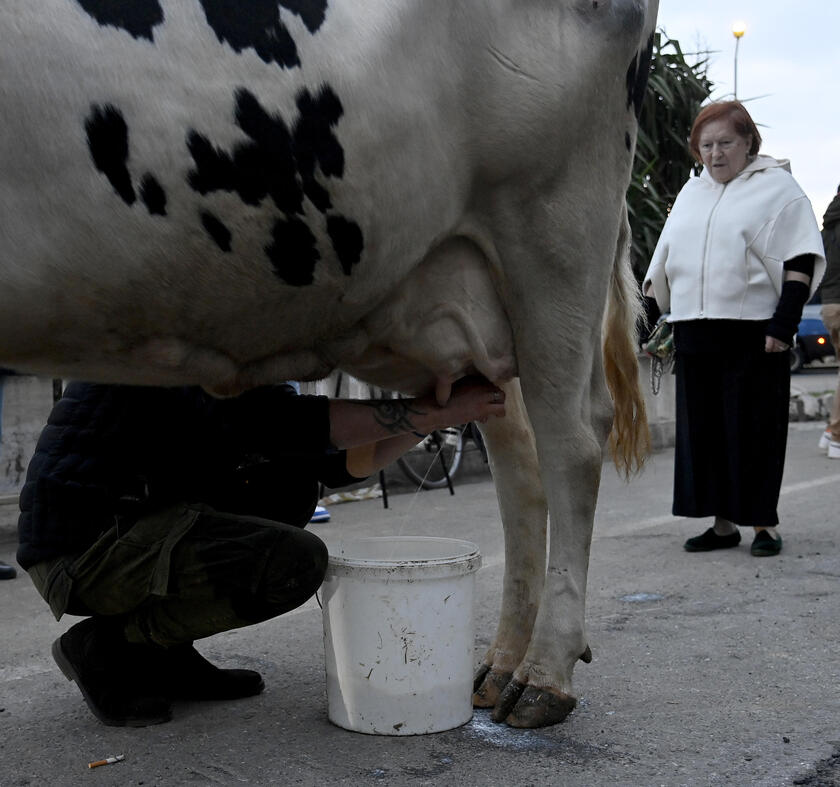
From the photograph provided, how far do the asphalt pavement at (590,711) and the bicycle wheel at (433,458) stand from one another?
2529 mm

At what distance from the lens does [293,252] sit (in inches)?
78.2

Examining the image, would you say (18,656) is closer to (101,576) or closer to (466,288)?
(101,576)

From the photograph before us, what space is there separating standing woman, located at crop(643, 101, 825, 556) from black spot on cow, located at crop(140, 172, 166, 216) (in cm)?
316

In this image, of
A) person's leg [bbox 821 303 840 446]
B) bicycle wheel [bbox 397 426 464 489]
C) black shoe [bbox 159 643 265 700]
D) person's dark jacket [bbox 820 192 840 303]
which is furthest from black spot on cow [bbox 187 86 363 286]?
person's leg [bbox 821 303 840 446]

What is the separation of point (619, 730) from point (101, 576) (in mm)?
1184

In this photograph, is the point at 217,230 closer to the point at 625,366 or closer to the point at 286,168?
the point at 286,168

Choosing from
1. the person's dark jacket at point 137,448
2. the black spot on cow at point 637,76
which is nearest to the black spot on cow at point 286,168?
the person's dark jacket at point 137,448

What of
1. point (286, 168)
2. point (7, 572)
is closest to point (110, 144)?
point (286, 168)

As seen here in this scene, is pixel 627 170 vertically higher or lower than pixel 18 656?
higher

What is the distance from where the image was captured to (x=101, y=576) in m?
2.43

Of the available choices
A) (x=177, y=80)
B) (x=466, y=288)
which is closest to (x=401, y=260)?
(x=466, y=288)

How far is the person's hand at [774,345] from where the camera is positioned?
4410mm

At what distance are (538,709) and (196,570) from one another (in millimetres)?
807

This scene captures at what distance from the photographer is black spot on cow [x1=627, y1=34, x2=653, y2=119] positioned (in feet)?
8.11
